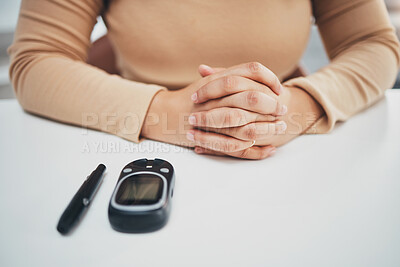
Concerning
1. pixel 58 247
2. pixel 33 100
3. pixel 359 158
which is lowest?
pixel 359 158

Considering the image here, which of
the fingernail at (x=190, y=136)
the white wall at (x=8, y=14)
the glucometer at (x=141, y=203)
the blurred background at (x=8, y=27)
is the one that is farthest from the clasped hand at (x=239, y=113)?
the white wall at (x=8, y=14)

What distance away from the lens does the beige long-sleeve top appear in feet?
1.48

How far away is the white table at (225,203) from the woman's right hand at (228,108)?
0.02m

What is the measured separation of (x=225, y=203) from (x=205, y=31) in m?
0.36

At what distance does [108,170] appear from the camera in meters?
0.35

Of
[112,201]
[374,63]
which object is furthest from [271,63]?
[112,201]

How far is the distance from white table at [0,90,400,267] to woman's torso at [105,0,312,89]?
0.70 ft

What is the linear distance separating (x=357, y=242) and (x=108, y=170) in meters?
0.29

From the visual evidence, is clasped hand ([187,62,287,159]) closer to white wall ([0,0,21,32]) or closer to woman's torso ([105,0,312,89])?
woman's torso ([105,0,312,89])

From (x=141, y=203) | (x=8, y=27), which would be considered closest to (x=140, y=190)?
(x=141, y=203)

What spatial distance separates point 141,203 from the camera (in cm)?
26

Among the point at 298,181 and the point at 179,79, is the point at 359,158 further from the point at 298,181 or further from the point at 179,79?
the point at 179,79

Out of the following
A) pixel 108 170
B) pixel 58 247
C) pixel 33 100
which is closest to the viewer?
pixel 58 247

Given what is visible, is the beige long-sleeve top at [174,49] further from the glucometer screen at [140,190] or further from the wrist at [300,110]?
the glucometer screen at [140,190]
